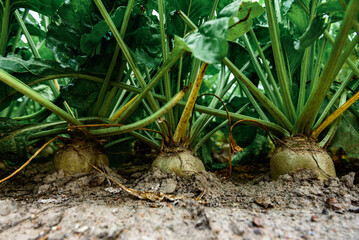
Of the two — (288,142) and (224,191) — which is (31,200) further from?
(288,142)

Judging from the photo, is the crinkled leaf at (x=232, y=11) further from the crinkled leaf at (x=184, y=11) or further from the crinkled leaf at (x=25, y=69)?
the crinkled leaf at (x=25, y=69)

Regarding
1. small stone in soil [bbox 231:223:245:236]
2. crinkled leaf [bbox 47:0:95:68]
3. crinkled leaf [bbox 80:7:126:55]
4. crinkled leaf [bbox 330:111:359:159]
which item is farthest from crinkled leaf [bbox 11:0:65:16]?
crinkled leaf [bbox 330:111:359:159]

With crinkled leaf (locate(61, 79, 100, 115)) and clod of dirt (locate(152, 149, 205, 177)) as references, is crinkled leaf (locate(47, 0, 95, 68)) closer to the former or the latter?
crinkled leaf (locate(61, 79, 100, 115))

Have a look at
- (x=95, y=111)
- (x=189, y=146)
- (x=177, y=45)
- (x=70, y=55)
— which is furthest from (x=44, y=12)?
(x=189, y=146)

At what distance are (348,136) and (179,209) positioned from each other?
0.75m

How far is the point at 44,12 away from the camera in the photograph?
98 cm

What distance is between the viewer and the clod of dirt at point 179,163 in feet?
2.64

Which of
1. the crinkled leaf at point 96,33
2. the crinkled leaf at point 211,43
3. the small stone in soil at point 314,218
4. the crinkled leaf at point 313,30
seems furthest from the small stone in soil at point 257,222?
the crinkled leaf at point 96,33

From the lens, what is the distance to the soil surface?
45 cm

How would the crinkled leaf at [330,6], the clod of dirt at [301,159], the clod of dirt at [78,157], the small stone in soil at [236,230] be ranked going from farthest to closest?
the clod of dirt at [78,157] < the clod of dirt at [301,159] < the crinkled leaf at [330,6] < the small stone in soil at [236,230]

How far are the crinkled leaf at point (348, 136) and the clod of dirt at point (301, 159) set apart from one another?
0.16 m

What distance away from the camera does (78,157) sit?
875 millimetres

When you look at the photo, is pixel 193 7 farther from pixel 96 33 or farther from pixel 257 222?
pixel 257 222

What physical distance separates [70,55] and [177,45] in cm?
48
